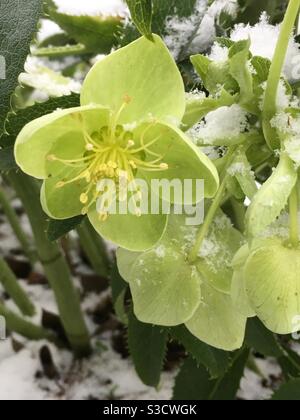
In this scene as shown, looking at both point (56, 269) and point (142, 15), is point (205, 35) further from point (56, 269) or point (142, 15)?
point (56, 269)

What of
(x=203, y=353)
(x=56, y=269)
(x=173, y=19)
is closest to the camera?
(x=173, y=19)

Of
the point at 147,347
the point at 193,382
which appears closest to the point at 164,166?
the point at 147,347

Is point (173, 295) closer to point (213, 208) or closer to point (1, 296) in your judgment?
point (213, 208)

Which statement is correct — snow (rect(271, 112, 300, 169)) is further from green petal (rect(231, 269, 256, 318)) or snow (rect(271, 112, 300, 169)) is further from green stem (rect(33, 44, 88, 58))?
green stem (rect(33, 44, 88, 58))

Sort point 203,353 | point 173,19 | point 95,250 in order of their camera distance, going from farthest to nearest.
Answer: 1. point 95,250
2. point 203,353
3. point 173,19

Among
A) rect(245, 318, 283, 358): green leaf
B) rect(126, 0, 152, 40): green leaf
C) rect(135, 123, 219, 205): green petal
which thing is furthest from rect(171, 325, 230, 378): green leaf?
rect(126, 0, 152, 40): green leaf

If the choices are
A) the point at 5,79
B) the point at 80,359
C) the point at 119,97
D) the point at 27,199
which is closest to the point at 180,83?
the point at 119,97

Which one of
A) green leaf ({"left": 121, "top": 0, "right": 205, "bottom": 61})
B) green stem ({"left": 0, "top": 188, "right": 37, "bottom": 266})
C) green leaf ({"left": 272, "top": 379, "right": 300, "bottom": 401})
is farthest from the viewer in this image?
green stem ({"left": 0, "top": 188, "right": 37, "bottom": 266})

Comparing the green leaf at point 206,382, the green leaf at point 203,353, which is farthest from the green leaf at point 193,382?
the green leaf at point 203,353
